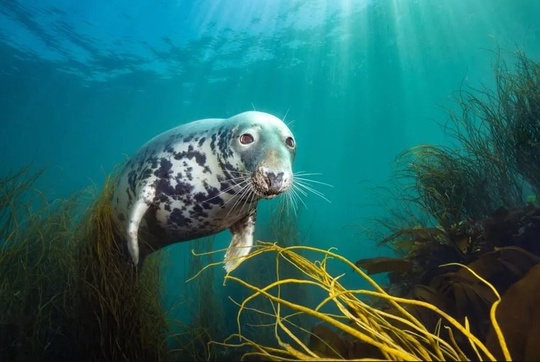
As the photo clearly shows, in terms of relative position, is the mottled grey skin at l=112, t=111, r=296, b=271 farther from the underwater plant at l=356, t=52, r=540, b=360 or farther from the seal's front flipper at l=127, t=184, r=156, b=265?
the underwater plant at l=356, t=52, r=540, b=360

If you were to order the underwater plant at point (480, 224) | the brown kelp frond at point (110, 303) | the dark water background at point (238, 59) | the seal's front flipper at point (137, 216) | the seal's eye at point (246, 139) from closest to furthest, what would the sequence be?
the underwater plant at point (480, 224) → the seal's eye at point (246, 139) → the seal's front flipper at point (137, 216) → the brown kelp frond at point (110, 303) → the dark water background at point (238, 59)

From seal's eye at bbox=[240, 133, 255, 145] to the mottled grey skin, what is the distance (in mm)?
23

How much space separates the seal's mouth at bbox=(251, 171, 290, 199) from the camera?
250 centimetres

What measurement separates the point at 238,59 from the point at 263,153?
24760mm

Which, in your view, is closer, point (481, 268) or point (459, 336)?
point (459, 336)

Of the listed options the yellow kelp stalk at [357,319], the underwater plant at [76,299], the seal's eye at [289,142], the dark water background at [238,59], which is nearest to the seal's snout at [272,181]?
the seal's eye at [289,142]

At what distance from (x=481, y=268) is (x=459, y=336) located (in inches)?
29.6

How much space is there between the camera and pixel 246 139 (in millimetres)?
3006

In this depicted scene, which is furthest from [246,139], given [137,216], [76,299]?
[76,299]

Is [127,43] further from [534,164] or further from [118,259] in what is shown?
[534,164]

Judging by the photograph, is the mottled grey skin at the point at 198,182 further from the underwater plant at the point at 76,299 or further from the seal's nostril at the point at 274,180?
the underwater plant at the point at 76,299

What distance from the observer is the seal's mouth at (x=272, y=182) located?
2500mm

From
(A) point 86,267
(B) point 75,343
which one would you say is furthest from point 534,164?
(B) point 75,343

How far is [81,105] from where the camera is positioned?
34.9 m
